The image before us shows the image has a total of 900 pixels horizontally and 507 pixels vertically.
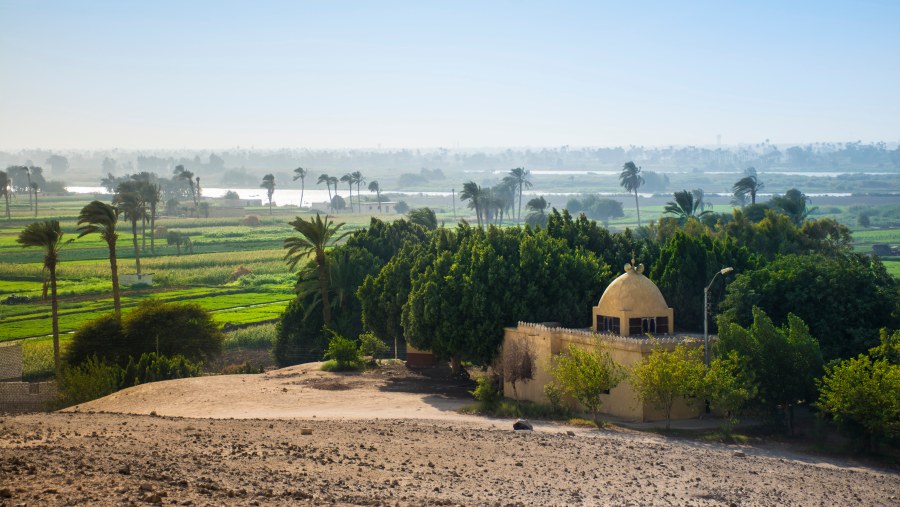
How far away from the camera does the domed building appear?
40719 millimetres

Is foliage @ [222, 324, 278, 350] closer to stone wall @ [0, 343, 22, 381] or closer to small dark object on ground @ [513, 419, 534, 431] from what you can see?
stone wall @ [0, 343, 22, 381]

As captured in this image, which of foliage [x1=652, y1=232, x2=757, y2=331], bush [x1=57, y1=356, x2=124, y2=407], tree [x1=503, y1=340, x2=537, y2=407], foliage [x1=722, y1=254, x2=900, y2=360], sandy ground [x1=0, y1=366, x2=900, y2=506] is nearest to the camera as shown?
sandy ground [x1=0, y1=366, x2=900, y2=506]

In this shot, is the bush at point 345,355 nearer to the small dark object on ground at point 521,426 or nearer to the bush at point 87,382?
the bush at point 87,382

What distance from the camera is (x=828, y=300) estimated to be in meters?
40.9

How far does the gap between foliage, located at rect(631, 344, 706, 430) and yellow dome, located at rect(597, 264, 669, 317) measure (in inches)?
148

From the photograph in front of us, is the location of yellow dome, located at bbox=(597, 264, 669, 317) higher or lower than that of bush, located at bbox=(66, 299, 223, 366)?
higher

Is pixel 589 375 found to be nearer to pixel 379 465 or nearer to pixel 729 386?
pixel 729 386

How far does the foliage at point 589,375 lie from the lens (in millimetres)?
36938

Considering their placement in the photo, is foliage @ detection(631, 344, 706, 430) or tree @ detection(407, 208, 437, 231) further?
tree @ detection(407, 208, 437, 231)

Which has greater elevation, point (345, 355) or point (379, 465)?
point (379, 465)

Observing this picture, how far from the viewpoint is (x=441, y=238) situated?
177 feet

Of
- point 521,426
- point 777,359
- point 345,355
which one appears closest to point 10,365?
point 345,355

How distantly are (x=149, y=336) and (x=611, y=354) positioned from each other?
26.5 meters

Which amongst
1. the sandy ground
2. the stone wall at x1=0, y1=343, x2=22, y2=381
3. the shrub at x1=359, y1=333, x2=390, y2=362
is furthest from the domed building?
the stone wall at x1=0, y1=343, x2=22, y2=381
